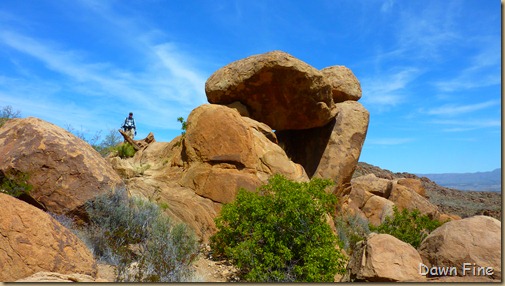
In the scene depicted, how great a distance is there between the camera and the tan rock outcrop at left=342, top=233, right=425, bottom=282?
7.36 metres

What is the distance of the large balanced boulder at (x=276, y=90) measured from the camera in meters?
13.2

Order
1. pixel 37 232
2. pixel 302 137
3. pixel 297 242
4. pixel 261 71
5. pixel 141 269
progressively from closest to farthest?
pixel 37 232 → pixel 141 269 → pixel 297 242 → pixel 261 71 → pixel 302 137

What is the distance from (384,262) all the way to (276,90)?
24.8 feet

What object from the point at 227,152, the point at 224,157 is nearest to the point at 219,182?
the point at 224,157

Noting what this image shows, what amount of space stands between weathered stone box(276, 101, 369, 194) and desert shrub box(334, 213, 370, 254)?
1.10 meters

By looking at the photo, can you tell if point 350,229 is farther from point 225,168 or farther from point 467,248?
point 467,248

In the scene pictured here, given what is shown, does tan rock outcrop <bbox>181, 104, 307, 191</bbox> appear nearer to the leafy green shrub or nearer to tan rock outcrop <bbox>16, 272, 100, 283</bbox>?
the leafy green shrub

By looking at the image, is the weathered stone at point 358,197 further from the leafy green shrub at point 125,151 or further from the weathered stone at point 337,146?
the leafy green shrub at point 125,151

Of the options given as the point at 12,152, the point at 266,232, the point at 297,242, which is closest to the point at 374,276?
the point at 297,242

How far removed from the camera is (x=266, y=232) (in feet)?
26.3

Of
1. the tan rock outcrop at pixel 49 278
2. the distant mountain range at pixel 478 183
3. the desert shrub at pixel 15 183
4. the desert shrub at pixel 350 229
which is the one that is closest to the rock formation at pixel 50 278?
the tan rock outcrop at pixel 49 278

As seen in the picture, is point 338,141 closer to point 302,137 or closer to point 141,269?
point 302,137

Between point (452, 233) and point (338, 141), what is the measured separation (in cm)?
782

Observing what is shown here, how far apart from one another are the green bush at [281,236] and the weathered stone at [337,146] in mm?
6228
